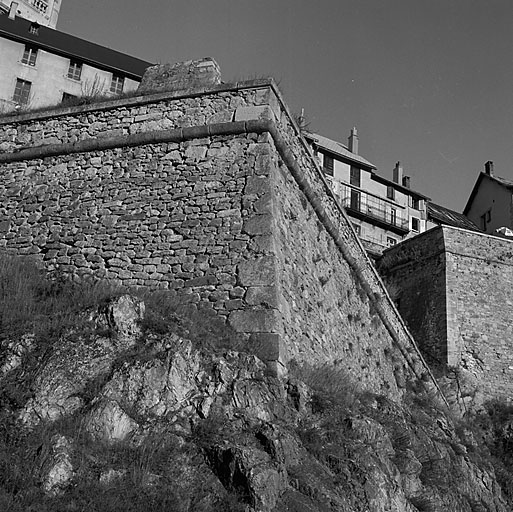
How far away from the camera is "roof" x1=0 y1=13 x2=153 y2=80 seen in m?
32.0

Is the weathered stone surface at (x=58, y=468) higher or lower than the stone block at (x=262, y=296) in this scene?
lower

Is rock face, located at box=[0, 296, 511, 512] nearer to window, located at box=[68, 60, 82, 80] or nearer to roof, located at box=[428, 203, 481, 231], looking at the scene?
window, located at box=[68, 60, 82, 80]

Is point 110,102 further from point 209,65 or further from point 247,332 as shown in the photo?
point 247,332

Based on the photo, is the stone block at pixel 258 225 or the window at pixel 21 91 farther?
the window at pixel 21 91

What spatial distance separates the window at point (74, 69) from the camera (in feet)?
106

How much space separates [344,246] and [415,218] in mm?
26646

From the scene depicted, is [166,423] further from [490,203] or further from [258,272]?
[490,203]

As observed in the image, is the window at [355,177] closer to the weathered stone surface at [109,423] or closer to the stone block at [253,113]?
the stone block at [253,113]

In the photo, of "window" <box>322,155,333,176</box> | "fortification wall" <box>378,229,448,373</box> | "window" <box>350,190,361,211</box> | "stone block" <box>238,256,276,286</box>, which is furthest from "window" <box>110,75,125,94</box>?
"stone block" <box>238,256,276,286</box>

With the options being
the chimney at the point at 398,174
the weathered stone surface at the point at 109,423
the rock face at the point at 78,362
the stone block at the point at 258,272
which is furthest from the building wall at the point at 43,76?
the weathered stone surface at the point at 109,423

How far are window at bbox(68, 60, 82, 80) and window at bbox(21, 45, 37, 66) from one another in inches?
63.0

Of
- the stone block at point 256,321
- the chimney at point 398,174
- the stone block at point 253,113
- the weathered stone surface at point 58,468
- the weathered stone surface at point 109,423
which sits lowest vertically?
the weathered stone surface at point 58,468

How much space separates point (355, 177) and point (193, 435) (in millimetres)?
31270

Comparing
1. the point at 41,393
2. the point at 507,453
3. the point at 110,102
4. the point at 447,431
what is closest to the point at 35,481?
the point at 41,393
